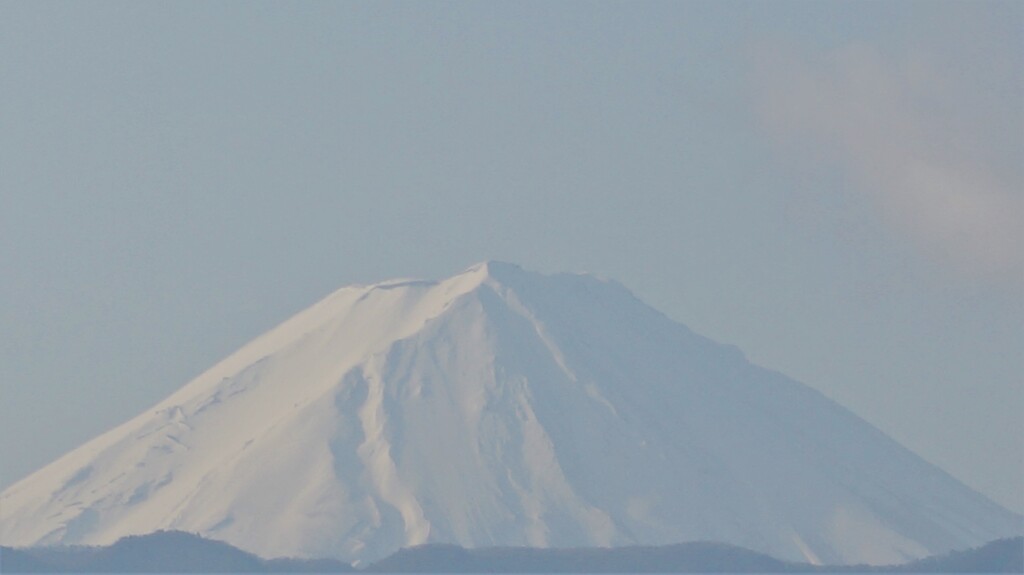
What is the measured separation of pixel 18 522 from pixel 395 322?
32.8 m

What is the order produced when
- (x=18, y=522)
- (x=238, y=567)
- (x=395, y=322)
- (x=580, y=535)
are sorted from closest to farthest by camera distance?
1. (x=238, y=567)
2. (x=580, y=535)
3. (x=18, y=522)
4. (x=395, y=322)

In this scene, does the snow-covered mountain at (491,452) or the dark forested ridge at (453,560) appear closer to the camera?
the dark forested ridge at (453,560)

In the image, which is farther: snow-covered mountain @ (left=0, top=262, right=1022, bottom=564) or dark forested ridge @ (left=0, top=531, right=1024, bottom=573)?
snow-covered mountain @ (left=0, top=262, right=1022, bottom=564)

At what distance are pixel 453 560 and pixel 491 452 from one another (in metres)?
27.1

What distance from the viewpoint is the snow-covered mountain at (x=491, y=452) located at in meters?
152

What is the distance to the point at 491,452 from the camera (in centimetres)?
15700

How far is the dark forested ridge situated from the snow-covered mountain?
977 cm

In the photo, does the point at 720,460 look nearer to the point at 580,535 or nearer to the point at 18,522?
the point at 580,535

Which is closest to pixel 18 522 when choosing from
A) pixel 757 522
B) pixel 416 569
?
pixel 416 569

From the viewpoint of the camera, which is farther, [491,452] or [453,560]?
[491,452]

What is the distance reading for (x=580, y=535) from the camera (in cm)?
14925

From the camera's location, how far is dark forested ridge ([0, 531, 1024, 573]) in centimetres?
12456

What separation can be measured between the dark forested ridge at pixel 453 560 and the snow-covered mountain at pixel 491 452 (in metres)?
9.77

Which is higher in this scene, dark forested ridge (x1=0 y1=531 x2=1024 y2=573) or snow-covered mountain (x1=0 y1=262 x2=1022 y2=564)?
snow-covered mountain (x1=0 y1=262 x2=1022 y2=564)
